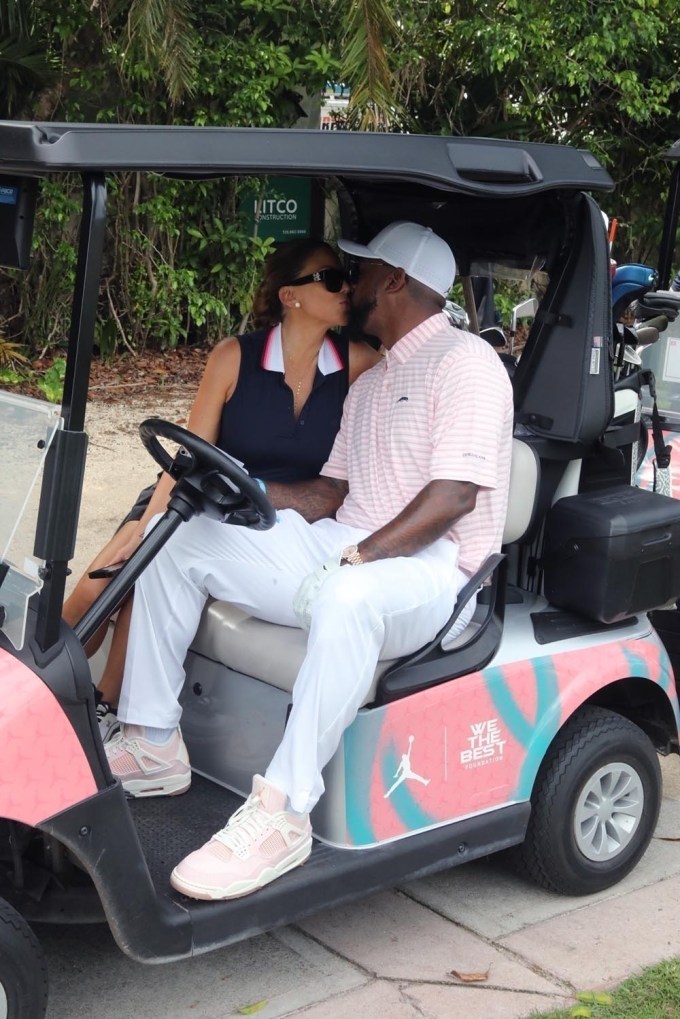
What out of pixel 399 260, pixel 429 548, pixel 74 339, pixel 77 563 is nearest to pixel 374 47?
pixel 77 563

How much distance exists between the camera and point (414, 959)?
2812 mm

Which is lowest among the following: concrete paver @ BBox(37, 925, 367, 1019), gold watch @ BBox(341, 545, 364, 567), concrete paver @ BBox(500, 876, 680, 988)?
concrete paver @ BBox(37, 925, 367, 1019)

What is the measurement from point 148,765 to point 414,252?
1331 millimetres

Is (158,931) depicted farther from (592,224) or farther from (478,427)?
(592,224)

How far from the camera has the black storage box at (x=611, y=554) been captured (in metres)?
2.92

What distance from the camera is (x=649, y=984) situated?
107 inches

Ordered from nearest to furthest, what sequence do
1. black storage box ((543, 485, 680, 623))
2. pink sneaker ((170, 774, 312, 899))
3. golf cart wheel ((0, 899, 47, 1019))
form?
golf cart wheel ((0, 899, 47, 1019)), pink sneaker ((170, 774, 312, 899)), black storage box ((543, 485, 680, 623))

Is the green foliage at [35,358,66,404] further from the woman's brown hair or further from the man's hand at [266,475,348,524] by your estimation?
the man's hand at [266,475,348,524]

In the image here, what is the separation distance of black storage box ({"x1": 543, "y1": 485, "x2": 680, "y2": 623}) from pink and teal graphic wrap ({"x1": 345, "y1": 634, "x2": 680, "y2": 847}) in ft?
0.45

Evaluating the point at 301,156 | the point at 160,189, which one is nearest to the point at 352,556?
the point at 301,156

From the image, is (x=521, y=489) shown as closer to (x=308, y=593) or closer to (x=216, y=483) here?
(x=308, y=593)

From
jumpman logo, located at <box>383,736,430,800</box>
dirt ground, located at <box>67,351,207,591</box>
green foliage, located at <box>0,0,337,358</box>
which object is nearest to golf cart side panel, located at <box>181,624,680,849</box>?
jumpman logo, located at <box>383,736,430,800</box>

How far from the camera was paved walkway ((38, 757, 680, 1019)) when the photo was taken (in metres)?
2.62

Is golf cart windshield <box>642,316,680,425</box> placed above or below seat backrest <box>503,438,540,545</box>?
above
